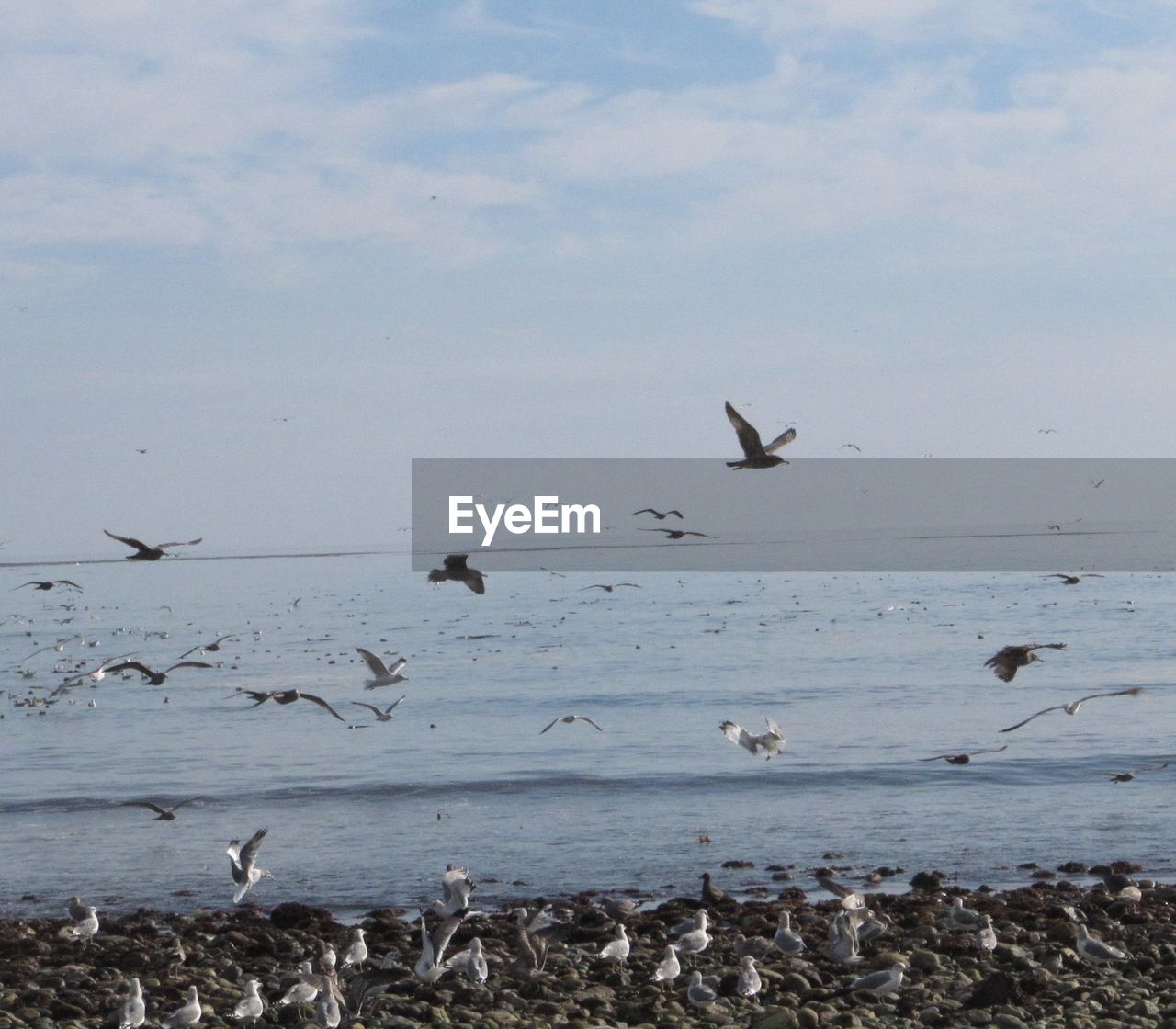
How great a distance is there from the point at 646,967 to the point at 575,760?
39.0 feet

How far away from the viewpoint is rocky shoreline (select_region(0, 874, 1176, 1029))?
9867 millimetres

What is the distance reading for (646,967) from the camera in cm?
1105

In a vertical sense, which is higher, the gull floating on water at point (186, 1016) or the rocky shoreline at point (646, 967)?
the gull floating on water at point (186, 1016)

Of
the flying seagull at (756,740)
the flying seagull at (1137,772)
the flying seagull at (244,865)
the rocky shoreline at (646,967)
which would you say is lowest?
the flying seagull at (1137,772)

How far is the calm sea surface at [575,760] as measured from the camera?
15.8 m

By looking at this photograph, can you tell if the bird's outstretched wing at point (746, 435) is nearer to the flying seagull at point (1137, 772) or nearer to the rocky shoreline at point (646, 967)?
the rocky shoreline at point (646, 967)

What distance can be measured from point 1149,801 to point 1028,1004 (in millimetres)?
9429

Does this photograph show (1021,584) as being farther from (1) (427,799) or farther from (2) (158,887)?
(2) (158,887)

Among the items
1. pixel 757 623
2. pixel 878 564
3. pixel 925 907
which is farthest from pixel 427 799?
pixel 878 564

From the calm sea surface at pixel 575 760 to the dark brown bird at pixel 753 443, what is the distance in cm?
417

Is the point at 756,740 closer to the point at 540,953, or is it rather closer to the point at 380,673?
the point at 380,673

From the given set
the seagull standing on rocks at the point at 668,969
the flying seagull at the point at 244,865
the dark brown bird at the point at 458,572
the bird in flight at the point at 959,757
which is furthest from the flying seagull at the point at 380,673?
the bird in flight at the point at 959,757

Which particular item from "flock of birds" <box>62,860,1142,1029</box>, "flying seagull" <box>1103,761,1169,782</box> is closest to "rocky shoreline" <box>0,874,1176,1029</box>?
"flock of birds" <box>62,860,1142,1029</box>

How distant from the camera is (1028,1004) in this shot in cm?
1007
